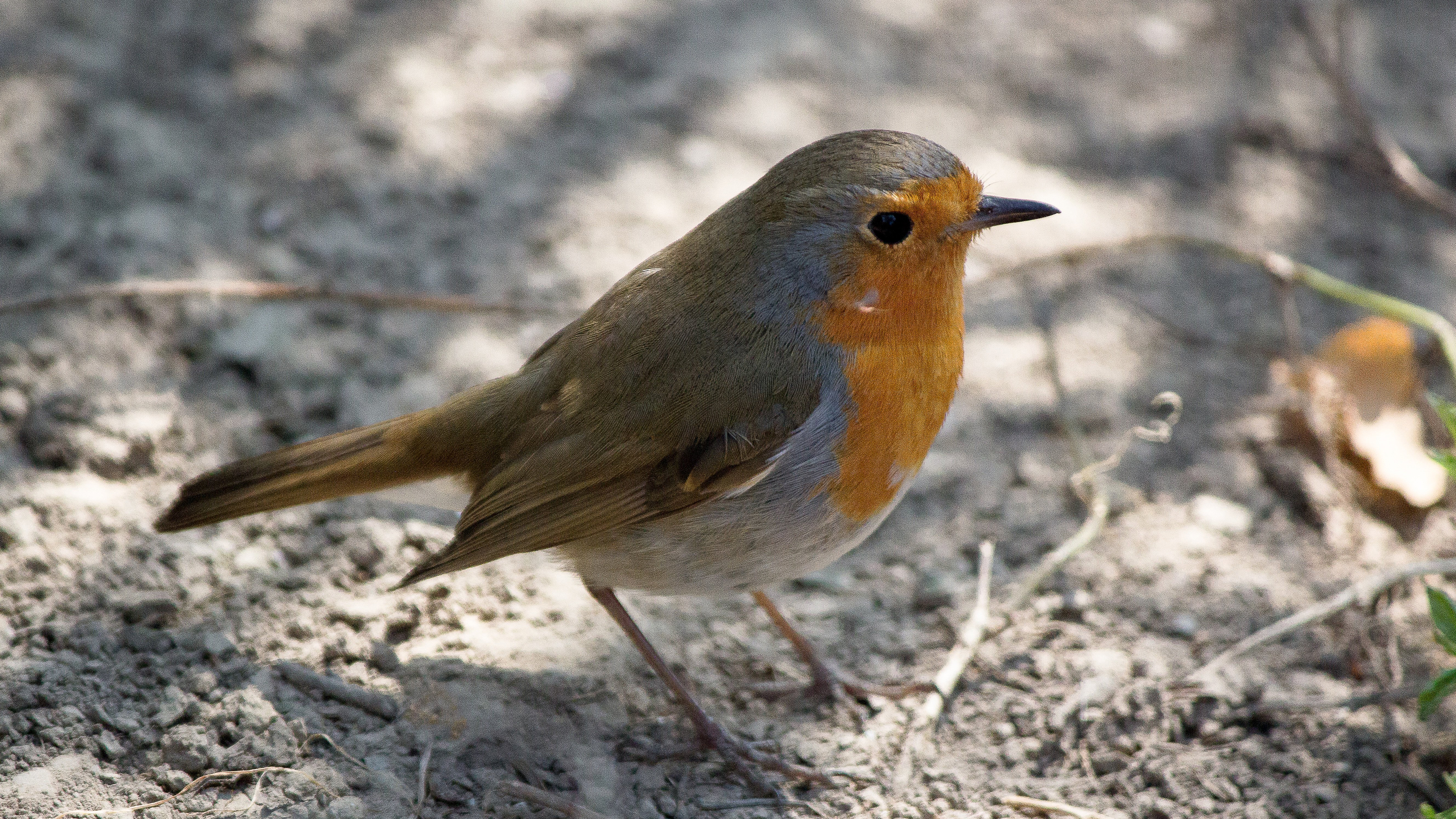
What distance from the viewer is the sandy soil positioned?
287 centimetres

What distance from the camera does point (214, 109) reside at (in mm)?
4484

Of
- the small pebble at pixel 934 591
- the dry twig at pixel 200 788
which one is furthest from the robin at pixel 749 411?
the small pebble at pixel 934 591

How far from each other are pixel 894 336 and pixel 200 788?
1.76 m

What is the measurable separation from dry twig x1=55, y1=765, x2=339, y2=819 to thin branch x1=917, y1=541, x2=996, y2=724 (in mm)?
1386

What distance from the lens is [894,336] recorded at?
9.29ft

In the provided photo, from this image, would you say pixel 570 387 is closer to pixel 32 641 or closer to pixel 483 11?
pixel 32 641

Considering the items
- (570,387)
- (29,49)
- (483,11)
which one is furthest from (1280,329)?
(29,49)

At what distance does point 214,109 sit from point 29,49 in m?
0.66

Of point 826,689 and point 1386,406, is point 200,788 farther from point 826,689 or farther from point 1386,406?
point 1386,406

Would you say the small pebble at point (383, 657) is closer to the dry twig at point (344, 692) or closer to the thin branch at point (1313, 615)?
the dry twig at point (344, 692)

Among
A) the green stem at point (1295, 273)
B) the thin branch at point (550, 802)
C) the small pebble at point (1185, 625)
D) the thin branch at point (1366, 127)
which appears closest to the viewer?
the thin branch at point (550, 802)

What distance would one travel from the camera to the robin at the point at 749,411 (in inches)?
109

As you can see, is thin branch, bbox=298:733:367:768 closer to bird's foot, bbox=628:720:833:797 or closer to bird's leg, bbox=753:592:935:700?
bird's foot, bbox=628:720:833:797

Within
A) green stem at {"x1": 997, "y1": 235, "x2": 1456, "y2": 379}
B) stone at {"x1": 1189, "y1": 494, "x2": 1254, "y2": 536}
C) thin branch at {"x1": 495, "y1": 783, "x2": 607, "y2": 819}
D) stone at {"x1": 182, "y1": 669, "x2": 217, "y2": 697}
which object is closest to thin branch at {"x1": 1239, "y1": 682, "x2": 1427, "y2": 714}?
stone at {"x1": 1189, "y1": 494, "x2": 1254, "y2": 536}
